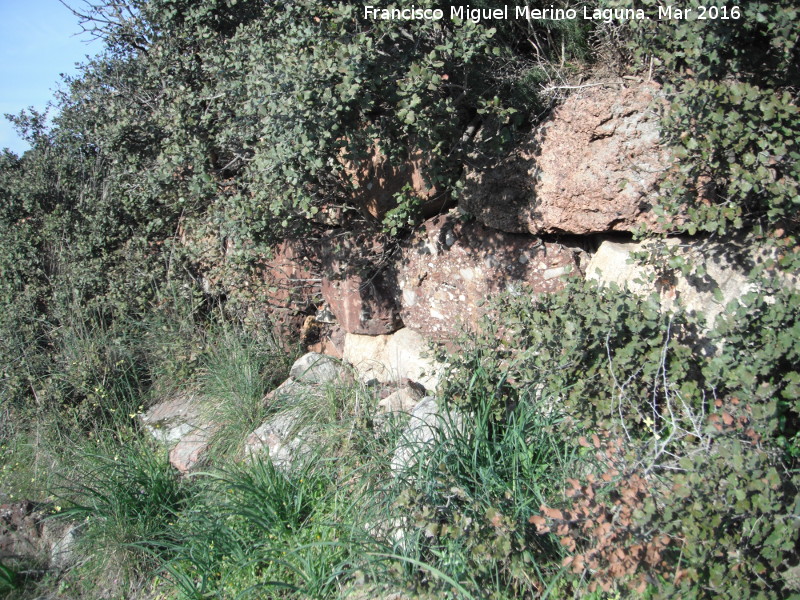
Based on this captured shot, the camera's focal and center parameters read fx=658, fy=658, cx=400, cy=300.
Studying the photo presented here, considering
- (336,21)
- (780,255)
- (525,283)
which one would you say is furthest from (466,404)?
(336,21)

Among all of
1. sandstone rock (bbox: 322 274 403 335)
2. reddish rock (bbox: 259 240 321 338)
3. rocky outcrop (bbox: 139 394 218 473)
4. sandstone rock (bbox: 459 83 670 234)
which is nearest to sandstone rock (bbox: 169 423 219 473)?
rocky outcrop (bbox: 139 394 218 473)

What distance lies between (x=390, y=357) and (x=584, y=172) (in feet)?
6.13

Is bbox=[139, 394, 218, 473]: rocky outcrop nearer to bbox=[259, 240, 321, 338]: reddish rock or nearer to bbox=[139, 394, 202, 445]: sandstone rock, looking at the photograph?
bbox=[139, 394, 202, 445]: sandstone rock

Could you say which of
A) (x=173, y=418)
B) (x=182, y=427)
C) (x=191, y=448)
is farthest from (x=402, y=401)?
(x=173, y=418)

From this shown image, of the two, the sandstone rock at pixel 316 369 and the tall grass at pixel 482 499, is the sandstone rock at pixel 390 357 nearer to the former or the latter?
the sandstone rock at pixel 316 369

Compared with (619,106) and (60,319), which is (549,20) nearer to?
(619,106)

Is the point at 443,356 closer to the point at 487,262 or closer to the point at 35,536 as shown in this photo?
the point at 487,262

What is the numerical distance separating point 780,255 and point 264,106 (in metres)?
2.64

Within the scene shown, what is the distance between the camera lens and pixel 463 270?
4.12 m

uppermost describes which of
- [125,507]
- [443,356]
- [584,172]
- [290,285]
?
[584,172]

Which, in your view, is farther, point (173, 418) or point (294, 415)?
point (173, 418)

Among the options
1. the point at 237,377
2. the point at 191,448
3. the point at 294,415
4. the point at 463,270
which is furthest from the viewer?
the point at 237,377

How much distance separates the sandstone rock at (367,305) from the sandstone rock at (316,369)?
295 millimetres

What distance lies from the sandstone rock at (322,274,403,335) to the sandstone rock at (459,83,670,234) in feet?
3.33
